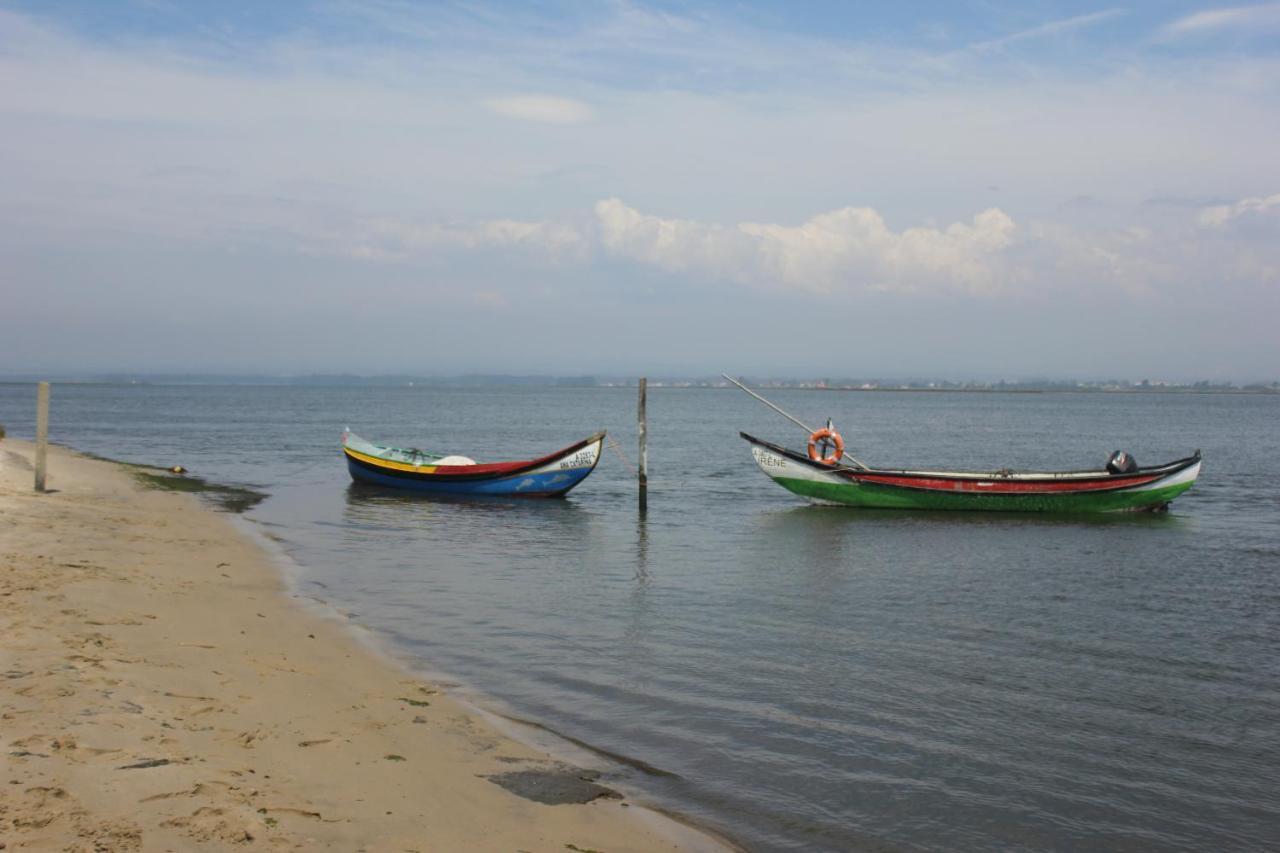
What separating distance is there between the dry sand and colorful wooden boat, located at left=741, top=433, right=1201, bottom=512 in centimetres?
1785

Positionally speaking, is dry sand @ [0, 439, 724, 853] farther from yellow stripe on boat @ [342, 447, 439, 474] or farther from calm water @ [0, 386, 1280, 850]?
yellow stripe on boat @ [342, 447, 439, 474]

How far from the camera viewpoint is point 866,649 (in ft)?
42.5

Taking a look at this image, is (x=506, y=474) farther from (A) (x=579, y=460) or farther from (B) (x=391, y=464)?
(B) (x=391, y=464)

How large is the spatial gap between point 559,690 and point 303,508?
17385mm

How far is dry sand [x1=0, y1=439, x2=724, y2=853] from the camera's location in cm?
565

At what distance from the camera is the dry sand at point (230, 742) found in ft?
18.5

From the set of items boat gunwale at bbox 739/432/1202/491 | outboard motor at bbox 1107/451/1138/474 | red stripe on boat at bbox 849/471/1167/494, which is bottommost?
red stripe on boat at bbox 849/471/1167/494

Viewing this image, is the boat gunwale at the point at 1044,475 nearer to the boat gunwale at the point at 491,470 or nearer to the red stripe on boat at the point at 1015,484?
the red stripe on boat at the point at 1015,484

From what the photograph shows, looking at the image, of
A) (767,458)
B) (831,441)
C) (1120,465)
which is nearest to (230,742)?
(767,458)

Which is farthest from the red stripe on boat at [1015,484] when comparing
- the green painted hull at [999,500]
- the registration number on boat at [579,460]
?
the registration number on boat at [579,460]

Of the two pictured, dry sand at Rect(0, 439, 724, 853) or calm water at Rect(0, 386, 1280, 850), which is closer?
dry sand at Rect(0, 439, 724, 853)

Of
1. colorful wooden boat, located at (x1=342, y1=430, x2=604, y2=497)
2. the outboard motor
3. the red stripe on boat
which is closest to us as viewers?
the red stripe on boat

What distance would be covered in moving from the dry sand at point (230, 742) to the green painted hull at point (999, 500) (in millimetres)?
17900

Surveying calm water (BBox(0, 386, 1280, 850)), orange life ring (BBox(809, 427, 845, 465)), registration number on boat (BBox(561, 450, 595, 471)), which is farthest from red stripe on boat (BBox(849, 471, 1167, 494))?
registration number on boat (BBox(561, 450, 595, 471))
